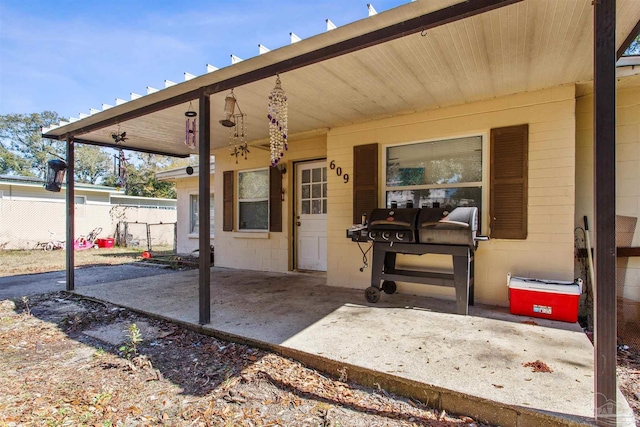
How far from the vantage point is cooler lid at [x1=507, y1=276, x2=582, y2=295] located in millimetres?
3117

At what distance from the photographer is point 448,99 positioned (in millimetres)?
3877

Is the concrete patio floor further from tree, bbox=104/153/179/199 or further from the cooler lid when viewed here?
tree, bbox=104/153/179/199

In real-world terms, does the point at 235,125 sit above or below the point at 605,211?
above

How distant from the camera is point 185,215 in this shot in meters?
9.38

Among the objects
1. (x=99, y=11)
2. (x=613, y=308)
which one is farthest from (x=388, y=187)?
(x=99, y=11)

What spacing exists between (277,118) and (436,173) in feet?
7.45

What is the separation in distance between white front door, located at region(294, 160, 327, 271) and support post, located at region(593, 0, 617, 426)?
4212mm

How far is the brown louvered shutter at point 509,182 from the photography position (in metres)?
3.61

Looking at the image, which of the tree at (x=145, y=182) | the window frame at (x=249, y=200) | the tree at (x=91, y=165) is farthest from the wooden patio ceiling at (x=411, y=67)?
the tree at (x=91, y=165)

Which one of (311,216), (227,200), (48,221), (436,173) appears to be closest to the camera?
(436,173)

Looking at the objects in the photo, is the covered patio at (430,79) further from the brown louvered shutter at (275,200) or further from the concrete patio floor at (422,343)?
the brown louvered shutter at (275,200)

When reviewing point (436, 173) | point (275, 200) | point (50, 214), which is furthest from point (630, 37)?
point (50, 214)

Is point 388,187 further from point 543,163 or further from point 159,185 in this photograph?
point 159,185

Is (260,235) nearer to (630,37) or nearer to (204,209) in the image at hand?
(204,209)
